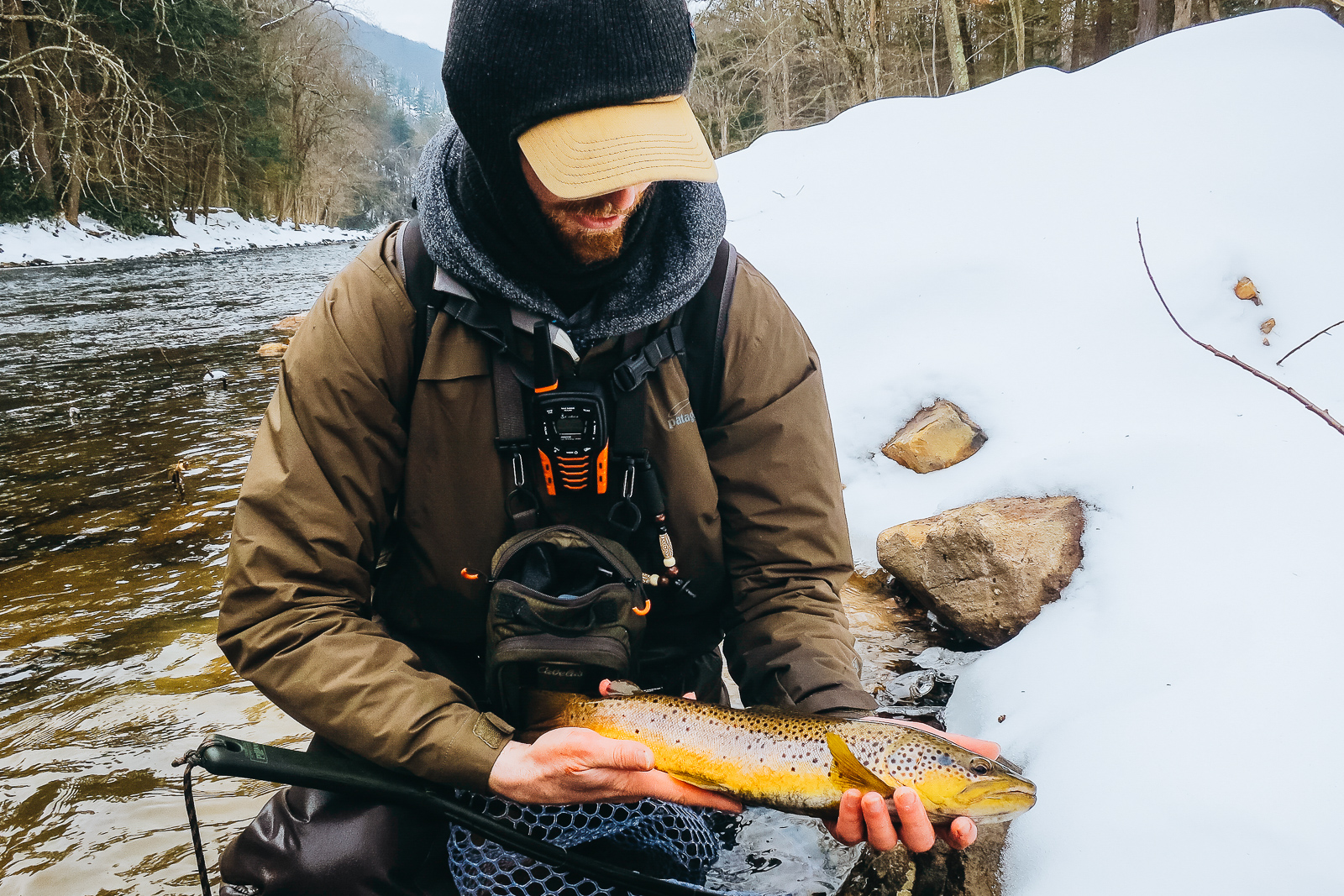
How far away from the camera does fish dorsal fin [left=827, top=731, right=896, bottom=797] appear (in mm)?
1687

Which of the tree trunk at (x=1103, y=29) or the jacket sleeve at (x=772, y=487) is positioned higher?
the tree trunk at (x=1103, y=29)

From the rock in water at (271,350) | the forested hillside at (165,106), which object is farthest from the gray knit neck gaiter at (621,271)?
the forested hillside at (165,106)

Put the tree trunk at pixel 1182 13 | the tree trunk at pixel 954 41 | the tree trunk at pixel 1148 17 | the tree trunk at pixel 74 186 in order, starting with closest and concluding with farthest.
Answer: the tree trunk at pixel 1182 13 → the tree trunk at pixel 954 41 → the tree trunk at pixel 1148 17 → the tree trunk at pixel 74 186

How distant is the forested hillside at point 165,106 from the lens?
21.0m

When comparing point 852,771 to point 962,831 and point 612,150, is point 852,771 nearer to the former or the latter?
point 962,831

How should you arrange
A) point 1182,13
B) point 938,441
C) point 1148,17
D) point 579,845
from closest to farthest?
point 579,845 < point 938,441 < point 1182,13 < point 1148,17

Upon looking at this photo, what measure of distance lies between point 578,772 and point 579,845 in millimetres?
469

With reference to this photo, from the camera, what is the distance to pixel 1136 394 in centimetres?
396

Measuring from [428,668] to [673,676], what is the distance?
2.26 ft

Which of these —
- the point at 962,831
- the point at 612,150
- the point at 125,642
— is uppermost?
the point at 612,150

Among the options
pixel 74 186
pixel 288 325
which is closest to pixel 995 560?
pixel 288 325

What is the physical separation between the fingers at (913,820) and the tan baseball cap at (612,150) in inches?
52.1

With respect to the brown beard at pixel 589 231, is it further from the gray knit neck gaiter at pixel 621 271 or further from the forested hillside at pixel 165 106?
the forested hillside at pixel 165 106

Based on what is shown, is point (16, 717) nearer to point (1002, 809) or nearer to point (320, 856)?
point (320, 856)
